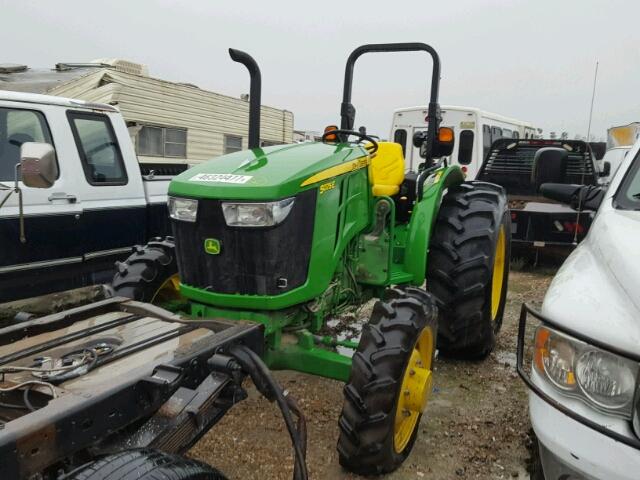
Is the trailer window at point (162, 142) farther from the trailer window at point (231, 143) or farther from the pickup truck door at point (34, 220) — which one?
the pickup truck door at point (34, 220)

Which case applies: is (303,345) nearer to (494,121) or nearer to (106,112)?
(106,112)

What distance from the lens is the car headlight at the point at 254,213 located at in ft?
8.84

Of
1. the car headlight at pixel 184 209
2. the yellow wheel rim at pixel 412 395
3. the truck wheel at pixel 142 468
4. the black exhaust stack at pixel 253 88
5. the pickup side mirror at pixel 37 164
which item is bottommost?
the yellow wheel rim at pixel 412 395

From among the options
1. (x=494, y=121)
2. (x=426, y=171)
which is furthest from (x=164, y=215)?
(x=494, y=121)

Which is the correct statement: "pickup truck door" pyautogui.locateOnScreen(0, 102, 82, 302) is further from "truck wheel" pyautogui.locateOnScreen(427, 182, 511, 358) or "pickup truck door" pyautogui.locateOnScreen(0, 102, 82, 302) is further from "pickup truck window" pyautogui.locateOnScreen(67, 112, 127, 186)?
"truck wheel" pyautogui.locateOnScreen(427, 182, 511, 358)

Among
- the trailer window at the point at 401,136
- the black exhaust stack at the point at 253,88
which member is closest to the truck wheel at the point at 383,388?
the black exhaust stack at the point at 253,88

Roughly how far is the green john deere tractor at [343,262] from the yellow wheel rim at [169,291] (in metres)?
0.01

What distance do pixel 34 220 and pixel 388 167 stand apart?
2.82m

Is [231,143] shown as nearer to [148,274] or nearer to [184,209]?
[148,274]

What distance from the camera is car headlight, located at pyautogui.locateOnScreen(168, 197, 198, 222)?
111 inches

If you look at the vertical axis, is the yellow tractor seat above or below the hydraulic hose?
above

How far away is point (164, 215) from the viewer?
559 cm

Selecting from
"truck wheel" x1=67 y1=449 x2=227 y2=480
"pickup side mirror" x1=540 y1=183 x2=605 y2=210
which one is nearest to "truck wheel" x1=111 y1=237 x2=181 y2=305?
"truck wheel" x1=67 y1=449 x2=227 y2=480

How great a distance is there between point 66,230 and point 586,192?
3.93m
